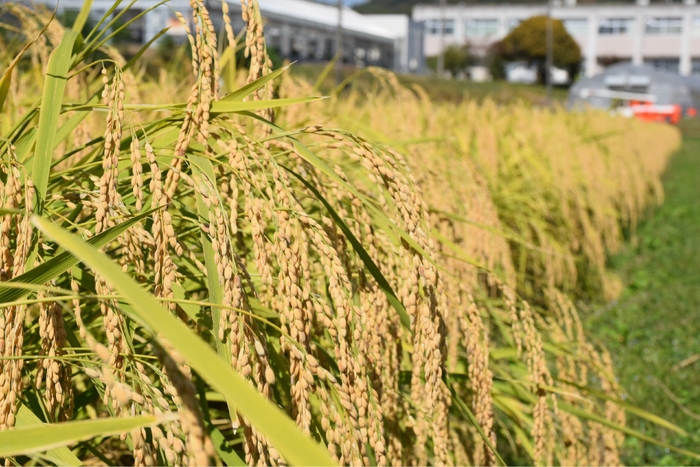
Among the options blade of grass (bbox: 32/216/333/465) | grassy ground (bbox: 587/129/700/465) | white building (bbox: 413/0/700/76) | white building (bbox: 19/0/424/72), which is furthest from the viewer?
white building (bbox: 413/0/700/76)

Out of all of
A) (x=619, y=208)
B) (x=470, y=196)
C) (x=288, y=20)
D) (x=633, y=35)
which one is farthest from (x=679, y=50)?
(x=470, y=196)

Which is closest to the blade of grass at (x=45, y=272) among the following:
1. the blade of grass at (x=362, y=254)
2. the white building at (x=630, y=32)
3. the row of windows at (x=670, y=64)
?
the blade of grass at (x=362, y=254)

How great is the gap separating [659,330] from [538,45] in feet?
173

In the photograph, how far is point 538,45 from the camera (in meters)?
54.2

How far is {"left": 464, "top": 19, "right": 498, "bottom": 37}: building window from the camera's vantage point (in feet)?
202

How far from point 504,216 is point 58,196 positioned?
296 cm

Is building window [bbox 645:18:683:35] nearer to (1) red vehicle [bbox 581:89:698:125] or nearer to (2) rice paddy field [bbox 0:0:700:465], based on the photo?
(1) red vehicle [bbox 581:89:698:125]

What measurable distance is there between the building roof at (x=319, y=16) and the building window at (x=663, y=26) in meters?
22.4

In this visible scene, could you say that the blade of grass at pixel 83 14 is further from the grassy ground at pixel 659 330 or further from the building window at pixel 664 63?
the building window at pixel 664 63

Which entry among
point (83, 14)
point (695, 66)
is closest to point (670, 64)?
point (695, 66)

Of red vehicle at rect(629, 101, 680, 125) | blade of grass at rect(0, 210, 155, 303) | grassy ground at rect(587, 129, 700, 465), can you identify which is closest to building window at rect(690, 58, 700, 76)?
red vehicle at rect(629, 101, 680, 125)

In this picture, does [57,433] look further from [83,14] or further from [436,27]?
[436,27]

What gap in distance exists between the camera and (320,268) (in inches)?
61.1

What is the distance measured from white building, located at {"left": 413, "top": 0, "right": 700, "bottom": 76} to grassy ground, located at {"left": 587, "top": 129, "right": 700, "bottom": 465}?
5048 centimetres
